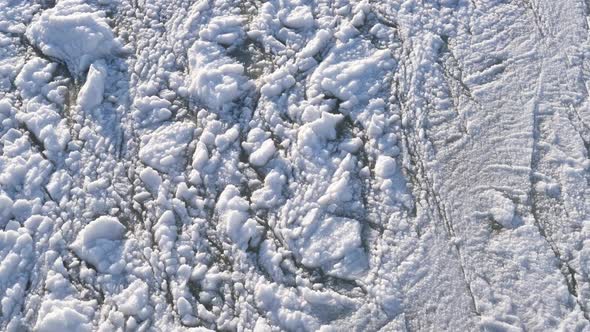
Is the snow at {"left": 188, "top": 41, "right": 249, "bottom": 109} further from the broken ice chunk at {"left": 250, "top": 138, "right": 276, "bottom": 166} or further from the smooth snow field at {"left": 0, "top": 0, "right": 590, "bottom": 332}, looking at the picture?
the broken ice chunk at {"left": 250, "top": 138, "right": 276, "bottom": 166}

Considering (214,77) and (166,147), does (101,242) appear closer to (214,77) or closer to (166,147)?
(166,147)

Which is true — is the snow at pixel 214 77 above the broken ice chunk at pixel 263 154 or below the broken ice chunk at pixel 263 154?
above

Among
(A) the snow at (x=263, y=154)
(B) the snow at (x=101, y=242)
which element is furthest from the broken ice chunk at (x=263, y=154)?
(B) the snow at (x=101, y=242)

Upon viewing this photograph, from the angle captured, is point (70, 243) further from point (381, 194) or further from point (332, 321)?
point (381, 194)

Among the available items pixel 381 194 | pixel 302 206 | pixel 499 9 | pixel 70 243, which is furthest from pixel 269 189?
pixel 499 9

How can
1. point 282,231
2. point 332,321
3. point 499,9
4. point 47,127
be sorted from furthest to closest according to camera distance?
point 499,9 → point 47,127 → point 282,231 → point 332,321

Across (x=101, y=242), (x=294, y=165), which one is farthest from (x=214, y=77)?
(x=101, y=242)

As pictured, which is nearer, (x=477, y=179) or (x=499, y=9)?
(x=477, y=179)

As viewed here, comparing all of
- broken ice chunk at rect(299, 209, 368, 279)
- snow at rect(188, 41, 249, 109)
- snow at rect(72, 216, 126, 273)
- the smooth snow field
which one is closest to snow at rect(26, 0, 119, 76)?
the smooth snow field

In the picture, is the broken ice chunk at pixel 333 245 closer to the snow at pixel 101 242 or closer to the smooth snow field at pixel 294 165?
the smooth snow field at pixel 294 165
